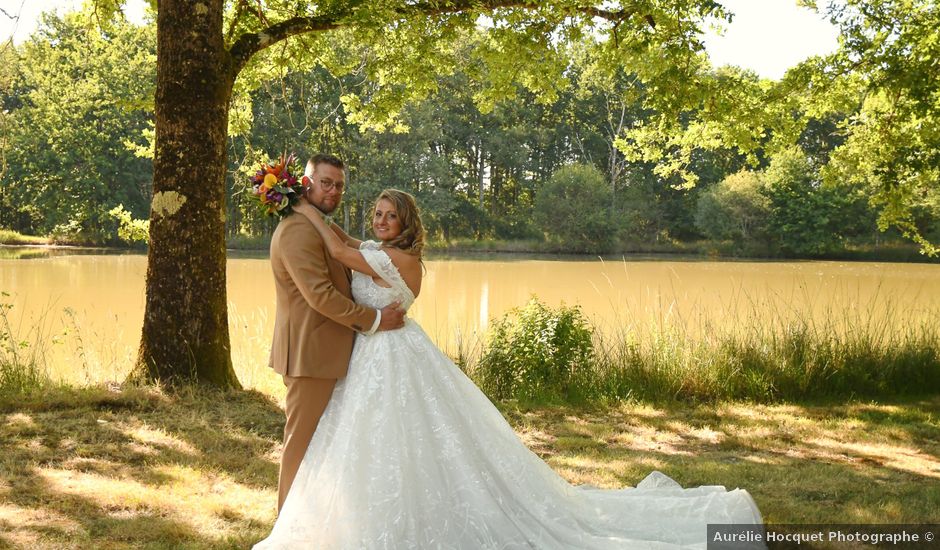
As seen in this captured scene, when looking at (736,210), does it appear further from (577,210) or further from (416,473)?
(416,473)

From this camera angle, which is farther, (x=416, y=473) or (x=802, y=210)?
(x=802, y=210)

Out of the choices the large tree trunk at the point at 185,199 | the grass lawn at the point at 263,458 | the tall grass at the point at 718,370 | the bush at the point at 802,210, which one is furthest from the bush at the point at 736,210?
the large tree trunk at the point at 185,199

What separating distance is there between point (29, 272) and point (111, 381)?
18.1 meters

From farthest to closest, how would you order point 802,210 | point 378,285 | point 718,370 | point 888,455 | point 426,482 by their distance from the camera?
point 802,210 < point 718,370 < point 888,455 < point 378,285 < point 426,482

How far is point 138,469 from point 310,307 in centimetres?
213

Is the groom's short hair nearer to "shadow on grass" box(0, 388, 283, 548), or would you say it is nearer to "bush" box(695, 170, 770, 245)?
"shadow on grass" box(0, 388, 283, 548)

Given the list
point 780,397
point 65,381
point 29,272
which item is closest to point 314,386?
point 65,381

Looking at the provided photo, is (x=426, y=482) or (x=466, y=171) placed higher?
(x=466, y=171)

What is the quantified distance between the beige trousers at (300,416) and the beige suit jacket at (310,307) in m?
0.07

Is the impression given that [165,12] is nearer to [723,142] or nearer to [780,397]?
[723,142]

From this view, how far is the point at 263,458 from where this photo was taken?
522 centimetres

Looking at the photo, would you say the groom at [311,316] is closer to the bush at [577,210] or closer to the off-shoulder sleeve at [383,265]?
the off-shoulder sleeve at [383,265]

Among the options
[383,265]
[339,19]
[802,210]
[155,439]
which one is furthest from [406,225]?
[802,210]

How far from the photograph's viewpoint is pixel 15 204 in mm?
37406
